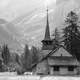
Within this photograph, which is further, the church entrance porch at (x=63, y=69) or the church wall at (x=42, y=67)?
the church wall at (x=42, y=67)

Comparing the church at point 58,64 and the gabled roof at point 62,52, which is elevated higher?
the gabled roof at point 62,52

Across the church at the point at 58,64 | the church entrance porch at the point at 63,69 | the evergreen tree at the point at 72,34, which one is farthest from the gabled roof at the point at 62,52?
the evergreen tree at the point at 72,34

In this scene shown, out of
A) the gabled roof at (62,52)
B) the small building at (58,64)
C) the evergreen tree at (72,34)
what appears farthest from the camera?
the evergreen tree at (72,34)

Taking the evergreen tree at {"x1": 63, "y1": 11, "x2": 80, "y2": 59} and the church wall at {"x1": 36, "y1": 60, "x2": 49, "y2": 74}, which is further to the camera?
the evergreen tree at {"x1": 63, "y1": 11, "x2": 80, "y2": 59}

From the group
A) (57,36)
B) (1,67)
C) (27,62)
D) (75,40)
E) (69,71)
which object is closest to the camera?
(69,71)

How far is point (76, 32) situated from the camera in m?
57.4

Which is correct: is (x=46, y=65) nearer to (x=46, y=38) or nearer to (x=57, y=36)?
(x=46, y=38)

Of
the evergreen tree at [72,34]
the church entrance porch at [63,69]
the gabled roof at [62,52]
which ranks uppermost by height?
the evergreen tree at [72,34]

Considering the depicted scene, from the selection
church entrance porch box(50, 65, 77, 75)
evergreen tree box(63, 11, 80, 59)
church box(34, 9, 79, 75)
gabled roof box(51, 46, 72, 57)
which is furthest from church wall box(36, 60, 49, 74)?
evergreen tree box(63, 11, 80, 59)

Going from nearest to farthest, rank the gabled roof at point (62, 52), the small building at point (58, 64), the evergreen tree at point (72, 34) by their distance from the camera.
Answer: the small building at point (58, 64)
the gabled roof at point (62, 52)
the evergreen tree at point (72, 34)

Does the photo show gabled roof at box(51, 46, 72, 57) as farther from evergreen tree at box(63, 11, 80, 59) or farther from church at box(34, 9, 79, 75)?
evergreen tree at box(63, 11, 80, 59)

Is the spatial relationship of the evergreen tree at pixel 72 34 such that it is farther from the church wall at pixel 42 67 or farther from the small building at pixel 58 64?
the church wall at pixel 42 67

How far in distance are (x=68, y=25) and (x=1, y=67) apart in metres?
22.6

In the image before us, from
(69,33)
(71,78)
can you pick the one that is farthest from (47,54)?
(71,78)
